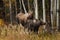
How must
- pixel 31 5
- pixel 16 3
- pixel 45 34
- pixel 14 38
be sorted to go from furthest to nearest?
pixel 16 3, pixel 31 5, pixel 45 34, pixel 14 38

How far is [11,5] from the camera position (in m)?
7.82

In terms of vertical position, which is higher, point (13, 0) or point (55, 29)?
point (13, 0)

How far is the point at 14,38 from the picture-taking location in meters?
4.90

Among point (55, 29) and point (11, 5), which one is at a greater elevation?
point (11, 5)

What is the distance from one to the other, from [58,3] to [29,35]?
5.61 feet

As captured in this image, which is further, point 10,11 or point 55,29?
point 10,11

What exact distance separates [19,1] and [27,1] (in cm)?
27

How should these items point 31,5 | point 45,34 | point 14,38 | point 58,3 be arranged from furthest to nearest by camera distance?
1. point 31,5
2. point 58,3
3. point 45,34
4. point 14,38

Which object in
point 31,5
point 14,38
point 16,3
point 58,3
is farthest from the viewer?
point 16,3

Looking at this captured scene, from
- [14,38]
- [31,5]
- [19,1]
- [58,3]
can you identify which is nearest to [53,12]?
[58,3]

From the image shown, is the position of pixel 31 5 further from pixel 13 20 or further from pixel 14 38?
pixel 14 38

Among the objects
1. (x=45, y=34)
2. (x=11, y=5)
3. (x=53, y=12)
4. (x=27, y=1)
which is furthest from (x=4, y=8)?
(x=45, y=34)

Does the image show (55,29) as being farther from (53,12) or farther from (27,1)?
(27,1)

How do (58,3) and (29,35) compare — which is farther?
(58,3)
